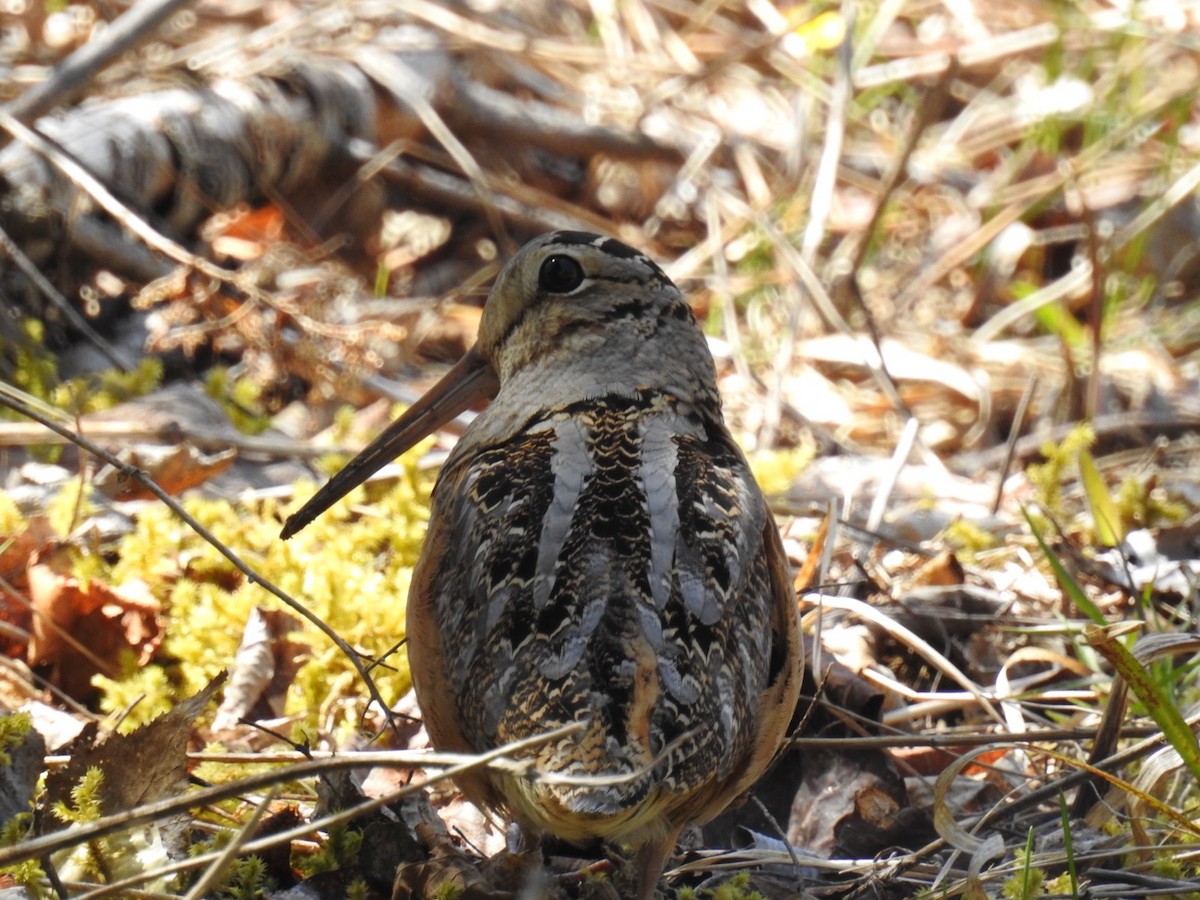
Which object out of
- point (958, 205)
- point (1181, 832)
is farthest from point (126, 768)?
point (958, 205)

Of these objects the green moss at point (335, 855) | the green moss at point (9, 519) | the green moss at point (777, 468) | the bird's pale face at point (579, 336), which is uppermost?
the bird's pale face at point (579, 336)

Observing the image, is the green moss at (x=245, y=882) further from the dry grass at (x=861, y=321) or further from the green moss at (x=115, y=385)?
the green moss at (x=115, y=385)

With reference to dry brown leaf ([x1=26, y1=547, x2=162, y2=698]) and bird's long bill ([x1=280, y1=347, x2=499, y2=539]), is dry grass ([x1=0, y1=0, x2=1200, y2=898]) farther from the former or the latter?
bird's long bill ([x1=280, y1=347, x2=499, y2=539])

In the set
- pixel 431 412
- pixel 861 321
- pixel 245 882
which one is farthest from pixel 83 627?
pixel 861 321

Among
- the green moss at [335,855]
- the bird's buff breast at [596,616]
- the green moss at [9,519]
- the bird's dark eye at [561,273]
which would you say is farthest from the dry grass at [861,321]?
the bird's dark eye at [561,273]

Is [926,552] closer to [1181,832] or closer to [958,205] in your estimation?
[1181,832]

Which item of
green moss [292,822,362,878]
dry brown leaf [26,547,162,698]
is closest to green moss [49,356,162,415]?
dry brown leaf [26,547,162,698]
